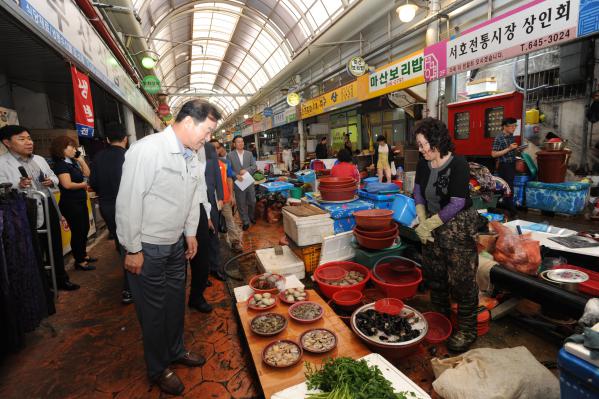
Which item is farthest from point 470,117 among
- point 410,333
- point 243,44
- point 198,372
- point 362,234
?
point 243,44

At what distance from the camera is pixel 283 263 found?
4184 mm

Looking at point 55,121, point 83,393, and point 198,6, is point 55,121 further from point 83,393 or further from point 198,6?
point 198,6

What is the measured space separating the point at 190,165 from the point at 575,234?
4.34 metres

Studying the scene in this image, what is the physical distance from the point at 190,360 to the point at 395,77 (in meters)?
7.89

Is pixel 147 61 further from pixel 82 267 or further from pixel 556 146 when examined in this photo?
pixel 556 146

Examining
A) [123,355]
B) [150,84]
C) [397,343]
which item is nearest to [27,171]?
[123,355]

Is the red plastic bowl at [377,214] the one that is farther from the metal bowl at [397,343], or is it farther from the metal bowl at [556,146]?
the metal bowl at [556,146]

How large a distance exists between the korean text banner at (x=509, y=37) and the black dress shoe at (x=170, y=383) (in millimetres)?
6522

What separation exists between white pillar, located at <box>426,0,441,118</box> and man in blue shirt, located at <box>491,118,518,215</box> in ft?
6.11

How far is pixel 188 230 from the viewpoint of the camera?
8.30ft

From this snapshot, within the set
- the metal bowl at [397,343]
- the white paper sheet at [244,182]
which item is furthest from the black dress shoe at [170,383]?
the white paper sheet at [244,182]

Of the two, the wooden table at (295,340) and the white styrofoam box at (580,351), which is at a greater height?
the white styrofoam box at (580,351)

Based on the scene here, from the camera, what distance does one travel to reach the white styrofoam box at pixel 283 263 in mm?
4023

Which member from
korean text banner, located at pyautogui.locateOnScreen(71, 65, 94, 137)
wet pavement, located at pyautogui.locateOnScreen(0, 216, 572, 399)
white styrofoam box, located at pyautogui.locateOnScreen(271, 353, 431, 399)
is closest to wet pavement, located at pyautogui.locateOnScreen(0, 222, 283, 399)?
wet pavement, located at pyautogui.locateOnScreen(0, 216, 572, 399)
